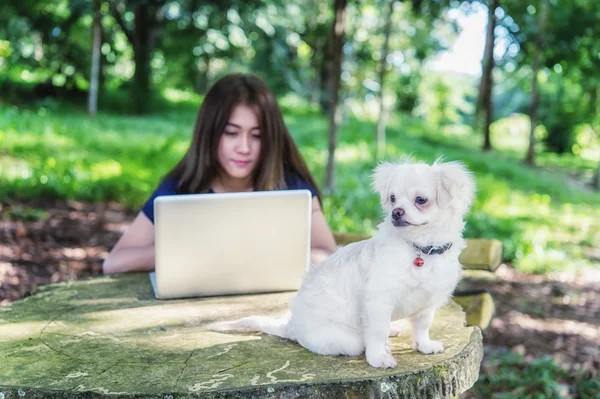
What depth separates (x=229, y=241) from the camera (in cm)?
→ 222

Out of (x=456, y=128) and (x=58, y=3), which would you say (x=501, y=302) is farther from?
(x=456, y=128)

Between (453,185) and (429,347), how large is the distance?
46cm

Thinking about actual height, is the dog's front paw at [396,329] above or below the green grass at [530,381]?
above

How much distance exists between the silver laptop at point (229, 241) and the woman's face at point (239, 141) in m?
0.69

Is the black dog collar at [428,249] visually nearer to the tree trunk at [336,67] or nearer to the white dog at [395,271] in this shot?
the white dog at [395,271]

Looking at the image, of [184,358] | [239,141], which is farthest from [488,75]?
[184,358]

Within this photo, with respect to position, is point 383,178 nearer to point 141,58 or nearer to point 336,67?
point 336,67

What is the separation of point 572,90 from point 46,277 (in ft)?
71.3

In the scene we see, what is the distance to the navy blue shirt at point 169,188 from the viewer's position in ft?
9.62

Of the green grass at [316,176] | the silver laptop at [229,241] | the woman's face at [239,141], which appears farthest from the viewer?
the green grass at [316,176]

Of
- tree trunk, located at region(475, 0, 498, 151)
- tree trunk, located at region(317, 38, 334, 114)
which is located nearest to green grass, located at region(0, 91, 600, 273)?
tree trunk, located at region(475, 0, 498, 151)

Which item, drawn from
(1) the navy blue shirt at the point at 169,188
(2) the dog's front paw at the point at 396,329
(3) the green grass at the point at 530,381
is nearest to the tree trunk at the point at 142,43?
(3) the green grass at the point at 530,381

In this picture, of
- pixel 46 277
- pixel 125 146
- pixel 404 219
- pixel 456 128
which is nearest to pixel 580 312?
pixel 46 277

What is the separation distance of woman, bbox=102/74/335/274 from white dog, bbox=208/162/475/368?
993mm
